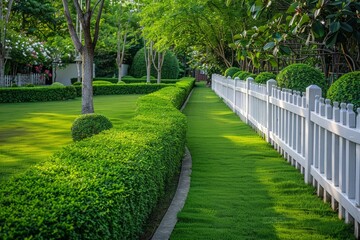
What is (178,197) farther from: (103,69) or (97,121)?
(103,69)

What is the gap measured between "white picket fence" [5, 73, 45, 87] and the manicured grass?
104ft

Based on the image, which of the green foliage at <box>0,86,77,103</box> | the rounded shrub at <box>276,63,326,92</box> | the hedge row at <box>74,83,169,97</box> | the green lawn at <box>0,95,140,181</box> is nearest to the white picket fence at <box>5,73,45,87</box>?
the hedge row at <box>74,83,169,97</box>

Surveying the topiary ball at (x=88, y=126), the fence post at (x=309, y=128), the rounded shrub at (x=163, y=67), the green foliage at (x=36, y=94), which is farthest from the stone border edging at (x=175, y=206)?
the rounded shrub at (x=163, y=67)

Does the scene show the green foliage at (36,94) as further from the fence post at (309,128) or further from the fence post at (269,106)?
the fence post at (309,128)

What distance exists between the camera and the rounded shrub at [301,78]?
1229cm

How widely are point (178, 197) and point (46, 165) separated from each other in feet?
8.19

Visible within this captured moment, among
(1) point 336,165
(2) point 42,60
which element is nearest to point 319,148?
(1) point 336,165

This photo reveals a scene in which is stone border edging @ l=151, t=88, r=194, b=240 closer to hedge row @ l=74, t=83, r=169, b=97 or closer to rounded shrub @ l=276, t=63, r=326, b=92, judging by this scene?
rounded shrub @ l=276, t=63, r=326, b=92

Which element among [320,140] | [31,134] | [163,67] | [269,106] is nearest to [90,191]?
[320,140]

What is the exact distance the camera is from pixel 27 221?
10.6 feet

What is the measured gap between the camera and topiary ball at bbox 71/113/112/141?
12.4 m

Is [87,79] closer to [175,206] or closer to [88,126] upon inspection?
[88,126]

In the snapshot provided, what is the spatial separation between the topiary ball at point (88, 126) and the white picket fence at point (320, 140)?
348 cm

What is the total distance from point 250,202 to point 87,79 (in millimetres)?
8673
